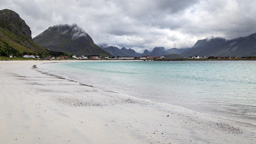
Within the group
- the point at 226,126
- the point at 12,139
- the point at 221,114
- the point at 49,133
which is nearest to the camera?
the point at 12,139

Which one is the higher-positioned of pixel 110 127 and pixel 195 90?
pixel 110 127

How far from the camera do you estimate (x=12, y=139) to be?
6.84 metres

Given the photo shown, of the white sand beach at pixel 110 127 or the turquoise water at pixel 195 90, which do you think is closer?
the white sand beach at pixel 110 127

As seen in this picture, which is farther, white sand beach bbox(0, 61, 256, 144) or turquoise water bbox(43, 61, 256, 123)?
turquoise water bbox(43, 61, 256, 123)

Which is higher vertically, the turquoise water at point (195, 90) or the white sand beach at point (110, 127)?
the white sand beach at point (110, 127)

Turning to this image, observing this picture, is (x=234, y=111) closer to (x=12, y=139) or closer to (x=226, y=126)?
(x=226, y=126)

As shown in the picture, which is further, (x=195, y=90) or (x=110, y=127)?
(x=195, y=90)

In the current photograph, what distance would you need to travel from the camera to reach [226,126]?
10102mm

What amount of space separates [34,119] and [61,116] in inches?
53.6

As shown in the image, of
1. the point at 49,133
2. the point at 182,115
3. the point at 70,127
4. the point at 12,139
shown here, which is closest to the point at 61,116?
the point at 70,127

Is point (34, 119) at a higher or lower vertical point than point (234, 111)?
higher

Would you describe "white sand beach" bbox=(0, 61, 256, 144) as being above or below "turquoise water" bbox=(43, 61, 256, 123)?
above

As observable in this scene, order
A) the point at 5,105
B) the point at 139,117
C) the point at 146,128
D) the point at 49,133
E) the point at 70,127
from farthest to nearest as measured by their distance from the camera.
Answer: the point at 5,105, the point at 139,117, the point at 146,128, the point at 70,127, the point at 49,133

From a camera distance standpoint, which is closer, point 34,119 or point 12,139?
point 12,139
